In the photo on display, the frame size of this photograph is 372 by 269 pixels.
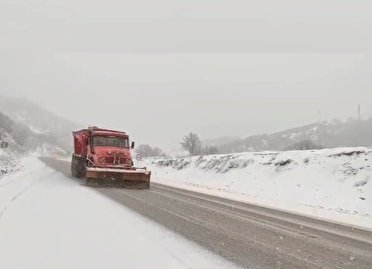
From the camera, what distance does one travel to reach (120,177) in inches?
952

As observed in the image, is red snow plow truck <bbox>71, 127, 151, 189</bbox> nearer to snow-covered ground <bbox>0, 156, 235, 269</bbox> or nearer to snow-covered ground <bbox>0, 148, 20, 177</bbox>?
snow-covered ground <bbox>0, 148, 20, 177</bbox>

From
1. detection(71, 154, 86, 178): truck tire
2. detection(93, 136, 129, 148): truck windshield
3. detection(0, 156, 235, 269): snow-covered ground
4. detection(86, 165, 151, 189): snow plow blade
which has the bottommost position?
detection(0, 156, 235, 269): snow-covered ground

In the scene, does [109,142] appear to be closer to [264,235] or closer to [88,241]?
[264,235]

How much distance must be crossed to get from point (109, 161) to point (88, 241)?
53.5 feet

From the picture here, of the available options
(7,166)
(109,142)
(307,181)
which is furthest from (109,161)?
(7,166)

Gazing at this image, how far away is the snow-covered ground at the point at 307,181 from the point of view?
17719 mm

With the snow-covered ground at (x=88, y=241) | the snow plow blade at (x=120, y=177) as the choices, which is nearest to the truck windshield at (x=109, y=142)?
the snow plow blade at (x=120, y=177)

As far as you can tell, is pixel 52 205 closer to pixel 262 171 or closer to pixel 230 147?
pixel 262 171

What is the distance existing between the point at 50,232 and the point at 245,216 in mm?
5809

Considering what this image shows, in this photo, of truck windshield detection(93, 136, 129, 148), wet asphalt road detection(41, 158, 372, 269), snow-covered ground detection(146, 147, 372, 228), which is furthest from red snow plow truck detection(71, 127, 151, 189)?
wet asphalt road detection(41, 158, 372, 269)

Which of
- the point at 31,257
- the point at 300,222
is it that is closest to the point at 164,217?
the point at 300,222

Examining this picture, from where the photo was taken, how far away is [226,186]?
2858cm

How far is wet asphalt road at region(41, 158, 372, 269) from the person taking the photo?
8.31 metres

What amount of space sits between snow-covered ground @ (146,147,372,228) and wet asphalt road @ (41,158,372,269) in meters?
2.01
